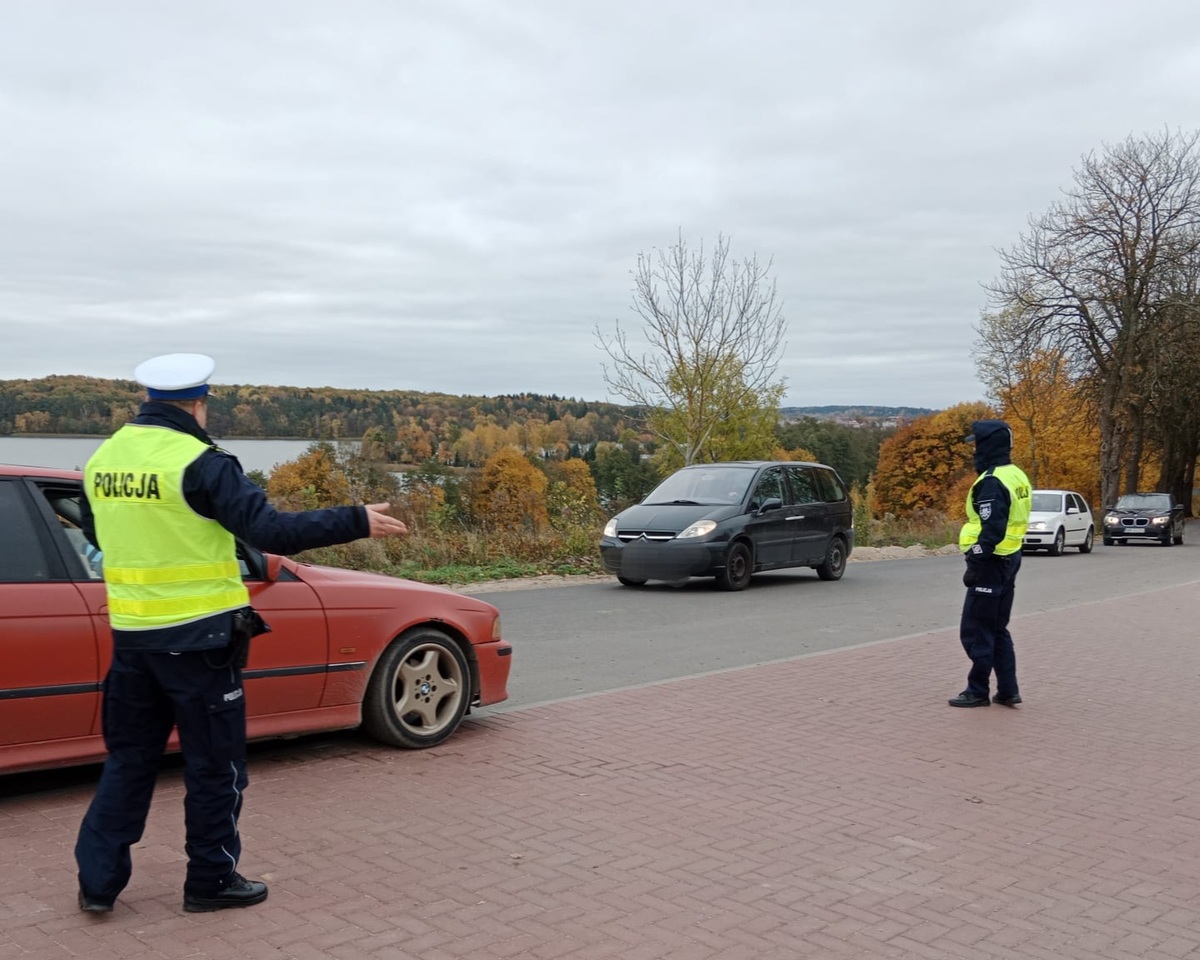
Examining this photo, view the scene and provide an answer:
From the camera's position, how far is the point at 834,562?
59.3 ft

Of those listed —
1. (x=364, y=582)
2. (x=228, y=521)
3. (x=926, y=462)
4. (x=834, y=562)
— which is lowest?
(x=834, y=562)

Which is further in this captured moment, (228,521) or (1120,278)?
(1120,278)

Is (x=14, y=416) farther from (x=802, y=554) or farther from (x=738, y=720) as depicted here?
(x=802, y=554)

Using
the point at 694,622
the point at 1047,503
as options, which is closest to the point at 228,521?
the point at 694,622

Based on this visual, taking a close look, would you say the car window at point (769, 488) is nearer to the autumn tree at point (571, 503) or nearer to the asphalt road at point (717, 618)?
the asphalt road at point (717, 618)

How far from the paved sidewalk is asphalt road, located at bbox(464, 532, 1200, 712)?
4.83 feet

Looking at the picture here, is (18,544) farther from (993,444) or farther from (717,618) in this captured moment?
(717,618)

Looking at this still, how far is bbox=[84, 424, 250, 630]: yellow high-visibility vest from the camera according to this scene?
13.1 ft

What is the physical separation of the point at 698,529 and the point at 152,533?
467 inches

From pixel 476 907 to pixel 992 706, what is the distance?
16.5 feet

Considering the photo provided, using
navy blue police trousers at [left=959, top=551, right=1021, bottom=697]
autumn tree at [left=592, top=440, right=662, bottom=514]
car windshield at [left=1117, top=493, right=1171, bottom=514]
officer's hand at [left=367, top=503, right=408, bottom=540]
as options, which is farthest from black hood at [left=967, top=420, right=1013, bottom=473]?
car windshield at [left=1117, top=493, right=1171, bottom=514]

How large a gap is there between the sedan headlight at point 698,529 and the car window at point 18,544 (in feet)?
35.3

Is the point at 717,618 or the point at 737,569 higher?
the point at 737,569

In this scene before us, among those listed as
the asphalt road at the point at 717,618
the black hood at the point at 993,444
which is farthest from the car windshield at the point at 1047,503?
the black hood at the point at 993,444
